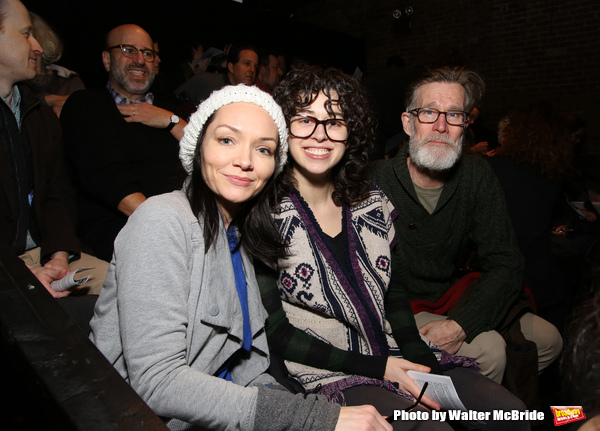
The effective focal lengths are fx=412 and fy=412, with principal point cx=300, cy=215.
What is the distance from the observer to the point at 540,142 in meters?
2.62

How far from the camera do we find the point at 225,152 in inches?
50.9

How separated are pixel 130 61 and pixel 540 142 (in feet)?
8.76

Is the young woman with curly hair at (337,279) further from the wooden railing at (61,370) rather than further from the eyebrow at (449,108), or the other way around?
the wooden railing at (61,370)

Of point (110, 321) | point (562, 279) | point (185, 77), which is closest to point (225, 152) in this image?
point (110, 321)

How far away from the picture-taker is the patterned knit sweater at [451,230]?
6.81ft

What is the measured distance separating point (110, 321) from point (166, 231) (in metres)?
0.35

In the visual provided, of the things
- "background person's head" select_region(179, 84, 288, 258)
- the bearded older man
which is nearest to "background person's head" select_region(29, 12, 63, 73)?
"background person's head" select_region(179, 84, 288, 258)

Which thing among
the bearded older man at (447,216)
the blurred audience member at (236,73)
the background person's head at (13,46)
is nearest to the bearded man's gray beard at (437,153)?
the bearded older man at (447,216)

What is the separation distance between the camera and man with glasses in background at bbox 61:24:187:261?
2186 mm

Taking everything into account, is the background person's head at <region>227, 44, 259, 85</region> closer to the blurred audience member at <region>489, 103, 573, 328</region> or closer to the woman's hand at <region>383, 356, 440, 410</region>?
the blurred audience member at <region>489, 103, 573, 328</region>

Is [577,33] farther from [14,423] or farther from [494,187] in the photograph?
[14,423]

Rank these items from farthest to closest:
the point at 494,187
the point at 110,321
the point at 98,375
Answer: the point at 494,187 → the point at 110,321 → the point at 98,375

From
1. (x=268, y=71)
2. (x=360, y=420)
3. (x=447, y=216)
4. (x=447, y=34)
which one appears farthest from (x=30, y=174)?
(x=447, y=34)

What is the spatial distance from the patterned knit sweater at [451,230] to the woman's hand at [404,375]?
57 cm
